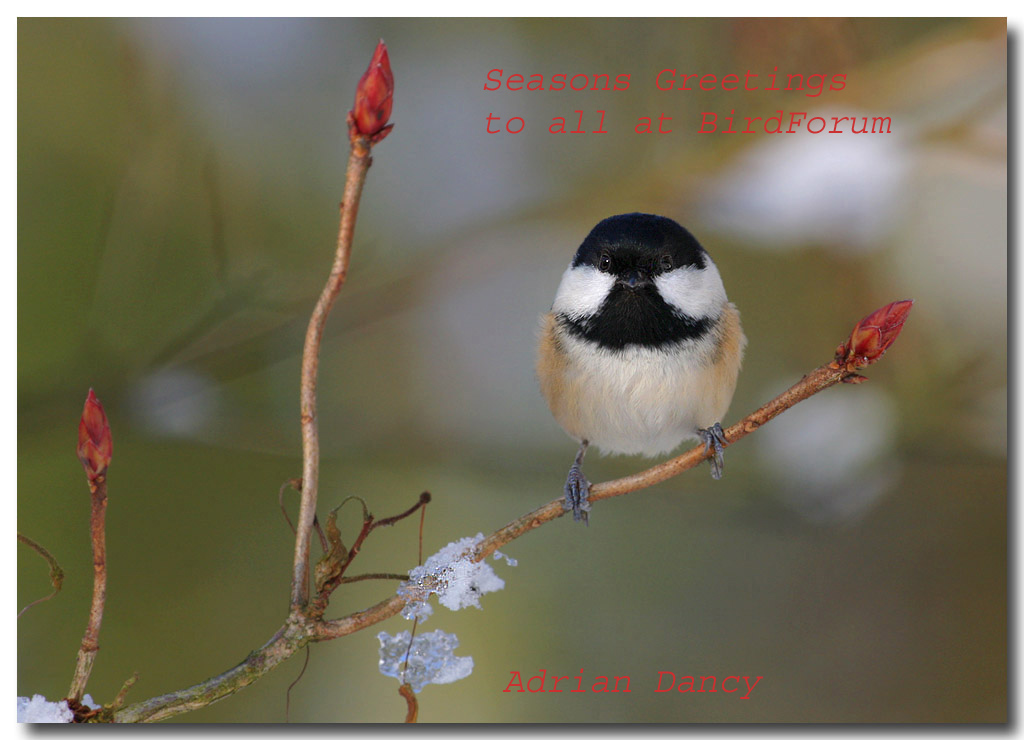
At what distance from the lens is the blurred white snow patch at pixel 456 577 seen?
943mm

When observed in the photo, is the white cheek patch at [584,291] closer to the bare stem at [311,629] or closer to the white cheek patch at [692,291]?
the white cheek patch at [692,291]

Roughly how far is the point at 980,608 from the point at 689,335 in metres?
0.72

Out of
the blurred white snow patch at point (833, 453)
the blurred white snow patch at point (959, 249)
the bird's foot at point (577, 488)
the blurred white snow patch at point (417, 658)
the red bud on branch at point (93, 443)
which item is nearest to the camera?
the red bud on branch at point (93, 443)

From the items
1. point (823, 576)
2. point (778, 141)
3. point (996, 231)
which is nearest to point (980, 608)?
point (823, 576)

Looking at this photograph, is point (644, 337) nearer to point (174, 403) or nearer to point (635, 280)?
point (635, 280)

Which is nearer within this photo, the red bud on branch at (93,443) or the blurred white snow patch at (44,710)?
the red bud on branch at (93,443)

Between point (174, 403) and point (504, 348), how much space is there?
67cm

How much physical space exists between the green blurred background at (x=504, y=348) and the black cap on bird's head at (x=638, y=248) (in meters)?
0.43

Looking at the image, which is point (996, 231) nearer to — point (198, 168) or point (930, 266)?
point (930, 266)

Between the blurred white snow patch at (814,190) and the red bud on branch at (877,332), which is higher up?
the blurred white snow patch at (814,190)

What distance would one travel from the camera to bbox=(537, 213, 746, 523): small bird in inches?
48.3

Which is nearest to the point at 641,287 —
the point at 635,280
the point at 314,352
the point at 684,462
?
the point at 635,280

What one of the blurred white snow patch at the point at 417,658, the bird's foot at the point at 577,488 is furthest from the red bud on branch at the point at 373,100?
the bird's foot at the point at 577,488

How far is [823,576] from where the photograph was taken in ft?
5.47
